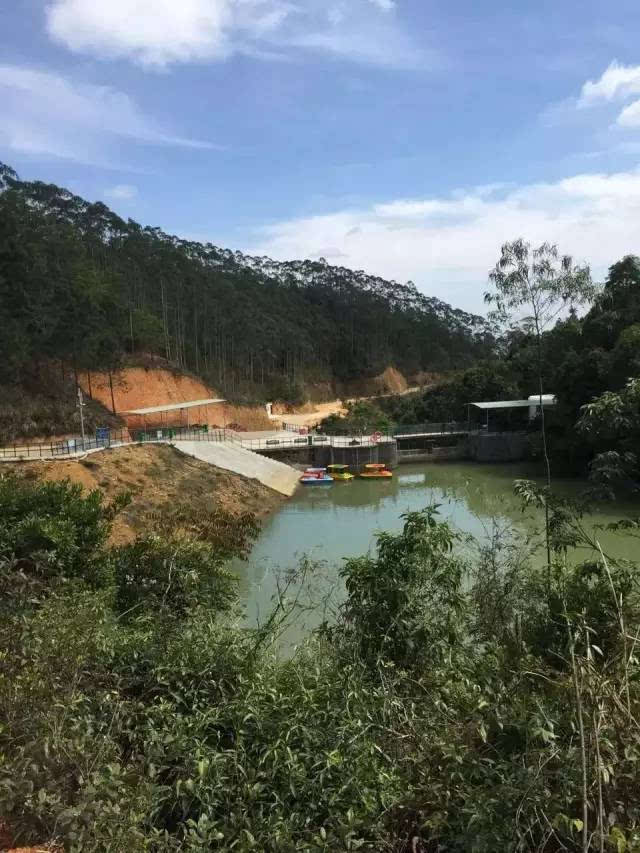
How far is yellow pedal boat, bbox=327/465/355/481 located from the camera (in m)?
32.2

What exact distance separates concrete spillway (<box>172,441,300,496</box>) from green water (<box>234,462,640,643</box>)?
1.02m

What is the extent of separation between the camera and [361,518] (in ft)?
78.8

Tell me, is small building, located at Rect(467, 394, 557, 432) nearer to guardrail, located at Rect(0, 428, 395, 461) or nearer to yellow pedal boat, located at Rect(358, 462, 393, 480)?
guardrail, located at Rect(0, 428, 395, 461)

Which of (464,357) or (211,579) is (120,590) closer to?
(211,579)

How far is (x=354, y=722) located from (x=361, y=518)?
19.9m

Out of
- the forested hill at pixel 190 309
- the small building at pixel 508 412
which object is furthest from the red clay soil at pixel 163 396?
the small building at pixel 508 412

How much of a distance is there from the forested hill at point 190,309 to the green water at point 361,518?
15.0m

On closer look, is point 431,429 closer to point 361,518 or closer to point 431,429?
point 431,429

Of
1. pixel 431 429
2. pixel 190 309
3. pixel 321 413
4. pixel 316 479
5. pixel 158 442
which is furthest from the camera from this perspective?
pixel 321 413

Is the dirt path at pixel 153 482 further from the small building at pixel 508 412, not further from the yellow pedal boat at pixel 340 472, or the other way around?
the small building at pixel 508 412

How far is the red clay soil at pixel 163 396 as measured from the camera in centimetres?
3809

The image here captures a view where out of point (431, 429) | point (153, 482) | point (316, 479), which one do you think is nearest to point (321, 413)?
point (431, 429)

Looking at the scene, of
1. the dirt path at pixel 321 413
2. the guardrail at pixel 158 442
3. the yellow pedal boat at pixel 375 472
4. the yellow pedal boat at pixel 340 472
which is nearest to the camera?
the guardrail at pixel 158 442

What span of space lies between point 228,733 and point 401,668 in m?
1.88
